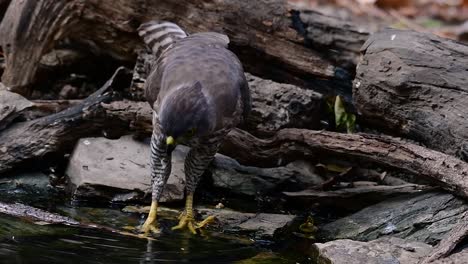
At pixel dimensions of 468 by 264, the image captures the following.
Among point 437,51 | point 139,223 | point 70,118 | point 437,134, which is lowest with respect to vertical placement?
point 139,223

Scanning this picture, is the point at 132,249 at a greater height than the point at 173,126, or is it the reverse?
the point at 173,126

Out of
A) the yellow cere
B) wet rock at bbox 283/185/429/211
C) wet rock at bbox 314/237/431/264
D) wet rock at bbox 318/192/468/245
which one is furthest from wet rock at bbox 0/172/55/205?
wet rock at bbox 314/237/431/264

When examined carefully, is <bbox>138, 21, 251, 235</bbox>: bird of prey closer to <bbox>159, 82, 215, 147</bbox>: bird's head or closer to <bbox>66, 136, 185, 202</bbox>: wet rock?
<bbox>159, 82, 215, 147</bbox>: bird's head

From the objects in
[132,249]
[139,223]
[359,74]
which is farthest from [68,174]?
[359,74]

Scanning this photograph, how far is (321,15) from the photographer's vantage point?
22.2ft

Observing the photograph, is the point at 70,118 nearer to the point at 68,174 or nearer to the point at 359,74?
the point at 68,174

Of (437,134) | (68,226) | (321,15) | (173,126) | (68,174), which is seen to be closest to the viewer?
(173,126)

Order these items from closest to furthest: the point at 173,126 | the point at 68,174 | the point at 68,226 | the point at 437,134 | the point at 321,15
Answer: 1. the point at 173,126
2. the point at 68,226
3. the point at 437,134
4. the point at 68,174
5. the point at 321,15

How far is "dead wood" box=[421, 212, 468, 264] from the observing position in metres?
4.38

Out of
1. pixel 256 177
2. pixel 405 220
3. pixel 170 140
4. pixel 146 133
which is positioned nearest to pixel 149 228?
pixel 170 140

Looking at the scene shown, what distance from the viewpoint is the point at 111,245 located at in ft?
16.0

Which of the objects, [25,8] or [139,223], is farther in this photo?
[25,8]

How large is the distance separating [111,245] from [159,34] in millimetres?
2113

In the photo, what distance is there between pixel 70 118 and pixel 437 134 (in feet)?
9.22
